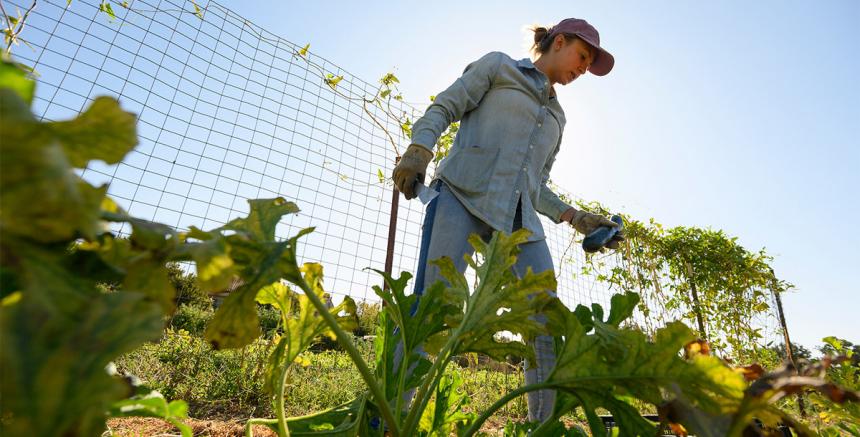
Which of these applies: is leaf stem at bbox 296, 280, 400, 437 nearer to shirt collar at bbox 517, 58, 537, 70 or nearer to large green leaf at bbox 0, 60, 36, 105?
large green leaf at bbox 0, 60, 36, 105

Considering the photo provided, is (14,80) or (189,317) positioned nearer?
(14,80)

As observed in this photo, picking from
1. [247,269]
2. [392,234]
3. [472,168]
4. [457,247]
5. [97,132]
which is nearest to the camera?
[97,132]

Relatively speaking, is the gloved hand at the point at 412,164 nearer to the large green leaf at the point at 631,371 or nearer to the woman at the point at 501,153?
the woman at the point at 501,153

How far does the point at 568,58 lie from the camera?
2.67m

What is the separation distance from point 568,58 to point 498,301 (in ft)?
7.64

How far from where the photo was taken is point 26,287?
0.25 metres

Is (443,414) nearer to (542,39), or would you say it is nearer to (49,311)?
(49,311)

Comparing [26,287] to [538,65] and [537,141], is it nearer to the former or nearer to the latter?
[537,141]

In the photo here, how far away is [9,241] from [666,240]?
8.35 meters

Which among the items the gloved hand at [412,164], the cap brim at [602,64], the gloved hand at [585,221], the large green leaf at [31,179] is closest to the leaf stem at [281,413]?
the large green leaf at [31,179]

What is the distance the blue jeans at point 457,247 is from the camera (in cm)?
196

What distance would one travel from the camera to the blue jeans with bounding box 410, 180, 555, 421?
6.43ft

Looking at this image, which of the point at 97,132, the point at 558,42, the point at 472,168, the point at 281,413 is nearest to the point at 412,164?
the point at 472,168

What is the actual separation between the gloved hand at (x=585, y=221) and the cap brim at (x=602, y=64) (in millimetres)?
953
